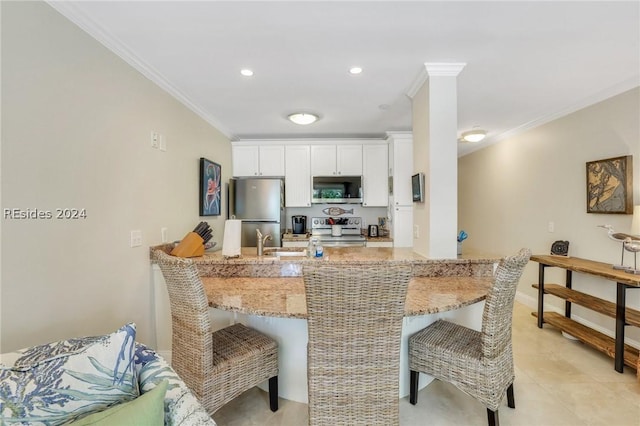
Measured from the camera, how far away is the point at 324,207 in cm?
503

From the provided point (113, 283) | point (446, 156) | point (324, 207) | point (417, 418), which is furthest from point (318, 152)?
point (417, 418)

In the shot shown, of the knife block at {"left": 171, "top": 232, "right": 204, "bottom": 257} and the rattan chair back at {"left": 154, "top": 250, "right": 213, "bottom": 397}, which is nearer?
the rattan chair back at {"left": 154, "top": 250, "right": 213, "bottom": 397}

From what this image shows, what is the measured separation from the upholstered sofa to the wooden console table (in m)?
3.14

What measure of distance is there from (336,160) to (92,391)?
13.2ft

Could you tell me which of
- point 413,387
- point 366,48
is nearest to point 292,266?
point 413,387

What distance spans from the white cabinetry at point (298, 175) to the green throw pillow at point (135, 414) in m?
3.80

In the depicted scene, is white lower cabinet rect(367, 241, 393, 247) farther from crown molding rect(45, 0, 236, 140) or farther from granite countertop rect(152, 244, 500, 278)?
crown molding rect(45, 0, 236, 140)

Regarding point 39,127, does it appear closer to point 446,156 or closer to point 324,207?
point 446,156

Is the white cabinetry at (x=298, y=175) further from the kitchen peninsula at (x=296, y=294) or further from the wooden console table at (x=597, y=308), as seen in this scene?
the wooden console table at (x=597, y=308)

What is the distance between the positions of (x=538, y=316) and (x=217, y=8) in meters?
4.16

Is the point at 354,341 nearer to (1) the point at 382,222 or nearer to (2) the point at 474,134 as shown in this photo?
(2) the point at 474,134

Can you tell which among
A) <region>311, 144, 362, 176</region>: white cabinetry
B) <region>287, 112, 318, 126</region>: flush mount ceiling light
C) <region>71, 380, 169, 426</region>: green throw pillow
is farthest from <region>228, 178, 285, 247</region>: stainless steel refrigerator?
<region>71, 380, 169, 426</region>: green throw pillow

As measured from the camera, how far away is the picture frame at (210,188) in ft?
11.0

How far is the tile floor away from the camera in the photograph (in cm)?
185
